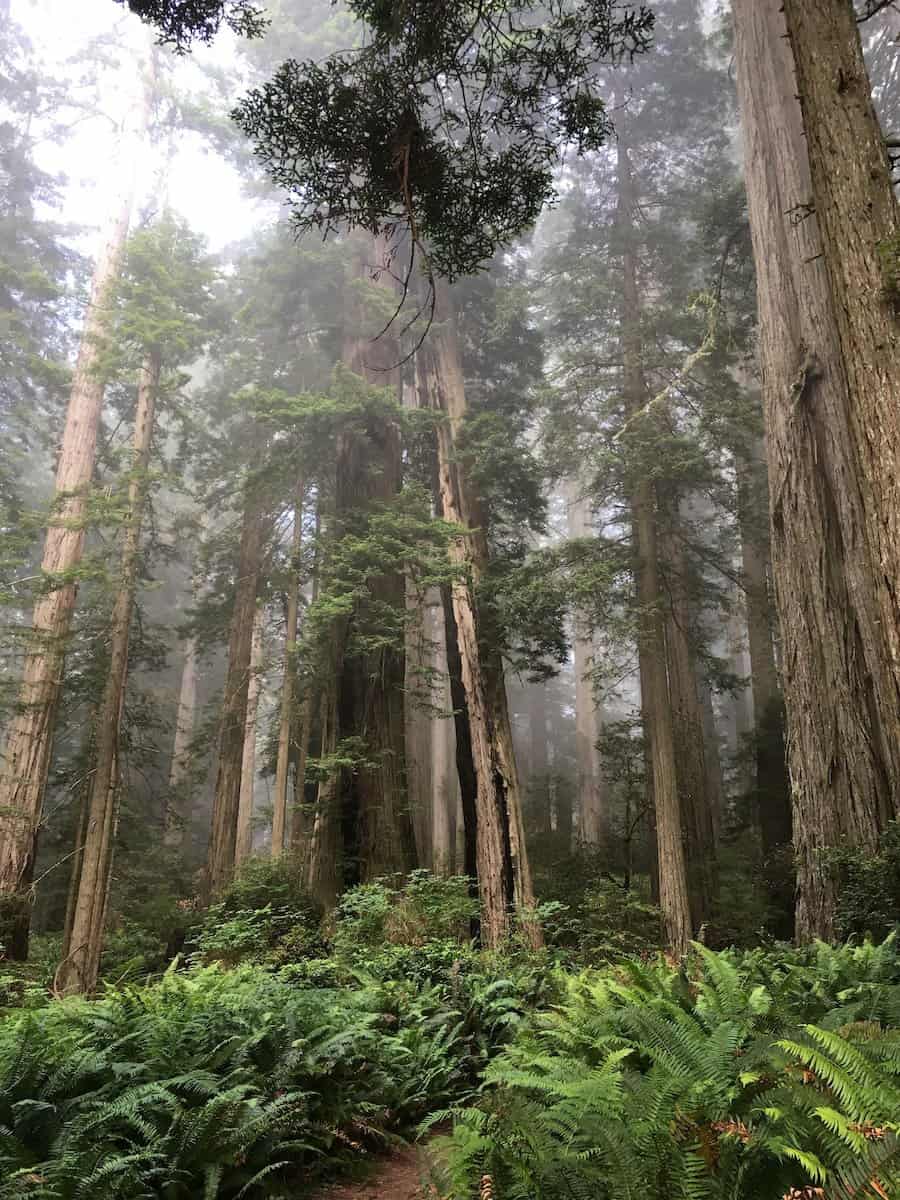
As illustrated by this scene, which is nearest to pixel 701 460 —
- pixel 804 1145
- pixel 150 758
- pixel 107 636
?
pixel 107 636

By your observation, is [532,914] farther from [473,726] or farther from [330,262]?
[330,262]

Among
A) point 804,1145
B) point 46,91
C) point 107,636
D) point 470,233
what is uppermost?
point 46,91

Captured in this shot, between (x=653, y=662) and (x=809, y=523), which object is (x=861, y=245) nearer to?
(x=809, y=523)

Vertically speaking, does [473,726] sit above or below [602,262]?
below

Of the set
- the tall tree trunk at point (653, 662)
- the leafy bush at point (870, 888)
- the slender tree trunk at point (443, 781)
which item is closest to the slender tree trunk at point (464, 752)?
the tall tree trunk at point (653, 662)

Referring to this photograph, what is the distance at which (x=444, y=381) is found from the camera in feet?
44.8

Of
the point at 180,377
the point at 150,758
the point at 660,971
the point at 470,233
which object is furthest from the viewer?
the point at 150,758

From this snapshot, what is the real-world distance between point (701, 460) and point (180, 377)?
367 inches

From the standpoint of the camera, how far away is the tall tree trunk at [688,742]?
41.1ft

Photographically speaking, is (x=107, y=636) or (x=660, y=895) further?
(x=107, y=636)

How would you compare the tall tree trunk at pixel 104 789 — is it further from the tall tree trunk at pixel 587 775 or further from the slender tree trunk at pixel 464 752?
the tall tree trunk at pixel 587 775

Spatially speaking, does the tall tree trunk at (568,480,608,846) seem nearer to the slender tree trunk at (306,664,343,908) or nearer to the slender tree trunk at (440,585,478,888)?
the slender tree trunk at (440,585,478,888)

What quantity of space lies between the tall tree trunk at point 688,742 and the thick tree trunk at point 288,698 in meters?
6.64

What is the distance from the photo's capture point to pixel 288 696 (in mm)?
13547
